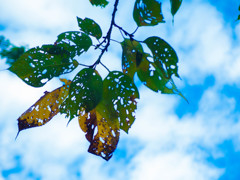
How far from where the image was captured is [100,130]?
0.35 m

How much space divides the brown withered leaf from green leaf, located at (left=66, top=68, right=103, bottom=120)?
0.05 m

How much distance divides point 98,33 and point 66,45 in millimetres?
67

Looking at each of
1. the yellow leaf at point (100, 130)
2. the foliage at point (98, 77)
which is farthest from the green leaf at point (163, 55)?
the yellow leaf at point (100, 130)

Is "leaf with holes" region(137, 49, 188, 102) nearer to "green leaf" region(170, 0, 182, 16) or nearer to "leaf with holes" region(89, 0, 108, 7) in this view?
"green leaf" region(170, 0, 182, 16)

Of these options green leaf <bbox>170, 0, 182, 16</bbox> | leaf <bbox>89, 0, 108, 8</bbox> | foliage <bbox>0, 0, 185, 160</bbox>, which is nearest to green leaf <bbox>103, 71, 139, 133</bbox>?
foliage <bbox>0, 0, 185, 160</bbox>

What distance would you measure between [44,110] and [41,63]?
79 mm

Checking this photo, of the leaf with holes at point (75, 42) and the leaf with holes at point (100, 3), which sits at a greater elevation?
the leaf with holes at point (100, 3)

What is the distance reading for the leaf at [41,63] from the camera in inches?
12.2

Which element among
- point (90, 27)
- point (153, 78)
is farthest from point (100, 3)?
point (153, 78)

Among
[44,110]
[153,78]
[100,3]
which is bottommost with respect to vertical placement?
[44,110]

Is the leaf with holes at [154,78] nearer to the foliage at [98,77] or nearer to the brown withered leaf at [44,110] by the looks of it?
the foliage at [98,77]

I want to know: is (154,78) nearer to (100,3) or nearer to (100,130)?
(100,130)

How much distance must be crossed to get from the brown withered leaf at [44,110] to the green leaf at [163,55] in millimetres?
156

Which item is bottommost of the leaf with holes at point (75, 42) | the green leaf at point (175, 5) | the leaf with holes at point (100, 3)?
the leaf with holes at point (75, 42)
